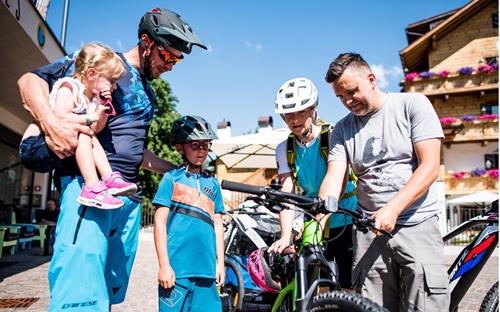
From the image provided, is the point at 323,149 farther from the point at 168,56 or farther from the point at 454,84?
the point at 454,84

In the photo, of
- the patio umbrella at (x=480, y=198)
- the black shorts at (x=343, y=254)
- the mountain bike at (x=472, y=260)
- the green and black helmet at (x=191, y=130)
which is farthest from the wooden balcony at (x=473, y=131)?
the green and black helmet at (x=191, y=130)

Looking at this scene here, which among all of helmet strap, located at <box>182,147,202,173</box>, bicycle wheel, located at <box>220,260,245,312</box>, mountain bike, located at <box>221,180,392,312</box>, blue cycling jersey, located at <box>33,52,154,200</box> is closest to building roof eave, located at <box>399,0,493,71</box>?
bicycle wheel, located at <box>220,260,245,312</box>

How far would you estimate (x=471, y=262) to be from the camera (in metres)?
2.97

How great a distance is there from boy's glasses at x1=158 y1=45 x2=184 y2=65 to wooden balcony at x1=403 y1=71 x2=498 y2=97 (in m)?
29.6

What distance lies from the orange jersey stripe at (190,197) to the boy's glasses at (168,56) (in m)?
0.90

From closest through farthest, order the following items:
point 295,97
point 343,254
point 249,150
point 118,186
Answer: point 118,186
point 343,254
point 295,97
point 249,150

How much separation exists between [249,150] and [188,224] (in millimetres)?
10103

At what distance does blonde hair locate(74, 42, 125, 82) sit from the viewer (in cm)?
218

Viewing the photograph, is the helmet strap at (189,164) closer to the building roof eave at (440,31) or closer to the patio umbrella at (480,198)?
the patio umbrella at (480,198)

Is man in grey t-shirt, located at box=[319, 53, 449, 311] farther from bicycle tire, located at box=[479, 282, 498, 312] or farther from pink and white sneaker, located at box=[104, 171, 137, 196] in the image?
bicycle tire, located at box=[479, 282, 498, 312]

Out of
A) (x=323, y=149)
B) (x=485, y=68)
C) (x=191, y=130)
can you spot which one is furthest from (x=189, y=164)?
(x=485, y=68)

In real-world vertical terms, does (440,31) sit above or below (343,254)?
above

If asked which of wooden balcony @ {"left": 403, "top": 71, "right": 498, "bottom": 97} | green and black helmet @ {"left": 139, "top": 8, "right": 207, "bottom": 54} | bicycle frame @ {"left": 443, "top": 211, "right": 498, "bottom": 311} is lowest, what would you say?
bicycle frame @ {"left": 443, "top": 211, "right": 498, "bottom": 311}

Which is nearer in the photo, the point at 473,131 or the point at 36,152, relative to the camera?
the point at 36,152
